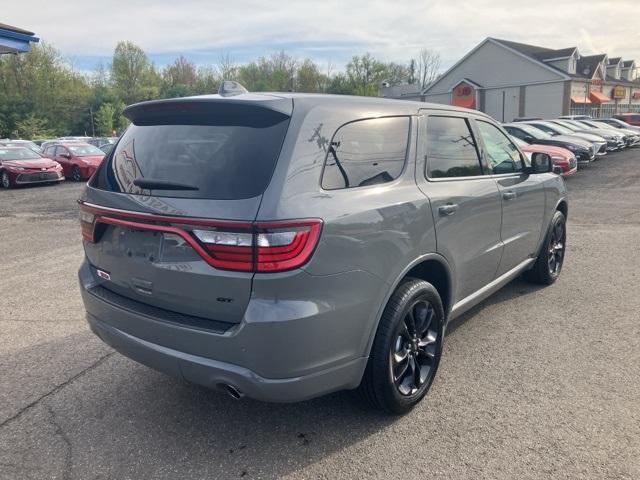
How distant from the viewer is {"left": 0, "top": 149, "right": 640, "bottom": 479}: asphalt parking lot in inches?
105

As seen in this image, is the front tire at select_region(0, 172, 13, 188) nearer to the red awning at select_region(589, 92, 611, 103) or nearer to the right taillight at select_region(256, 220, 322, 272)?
the right taillight at select_region(256, 220, 322, 272)

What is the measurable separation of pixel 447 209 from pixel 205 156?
1555 millimetres

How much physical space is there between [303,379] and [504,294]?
336 cm

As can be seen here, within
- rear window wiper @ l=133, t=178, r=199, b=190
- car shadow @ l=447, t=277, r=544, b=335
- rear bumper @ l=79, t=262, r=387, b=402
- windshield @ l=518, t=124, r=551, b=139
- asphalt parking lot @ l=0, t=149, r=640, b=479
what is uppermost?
rear window wiper @ l=133, t=178, r=199, b=190

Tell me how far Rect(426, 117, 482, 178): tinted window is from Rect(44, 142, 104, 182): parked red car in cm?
1741

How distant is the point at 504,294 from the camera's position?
17.1 ft

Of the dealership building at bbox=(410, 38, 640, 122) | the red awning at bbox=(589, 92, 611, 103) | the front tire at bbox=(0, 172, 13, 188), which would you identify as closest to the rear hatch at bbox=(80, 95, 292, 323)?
the front tire at bbox=(0, 172, 13, 188)

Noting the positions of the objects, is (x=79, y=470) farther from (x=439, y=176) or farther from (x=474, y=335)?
(x=474, y=335)

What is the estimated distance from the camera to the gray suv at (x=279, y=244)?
2377 millimetres

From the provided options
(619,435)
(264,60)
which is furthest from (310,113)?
(264,60)

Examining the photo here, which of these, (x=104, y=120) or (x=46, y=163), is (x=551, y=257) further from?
(x=104, y=120)

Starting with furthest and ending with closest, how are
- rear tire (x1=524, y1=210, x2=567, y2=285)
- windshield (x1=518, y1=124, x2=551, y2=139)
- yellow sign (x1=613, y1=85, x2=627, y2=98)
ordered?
yellow sign (x1=613, y1=85, x2=627, y2=98) → windshield (x1=518, y1=124, x2=551, y2=139) → rear tire (x1=524, y1=210, x2=567, y2=285)

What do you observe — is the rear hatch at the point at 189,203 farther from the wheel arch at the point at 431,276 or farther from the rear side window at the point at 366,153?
the wheel arch at the point at 431,276

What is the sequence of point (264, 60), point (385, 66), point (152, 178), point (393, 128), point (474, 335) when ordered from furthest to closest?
1. point (385, 66)
2. point (264, 60)
3. point (474, 335)
4. point (393, 128)
5. point (152, 178)
